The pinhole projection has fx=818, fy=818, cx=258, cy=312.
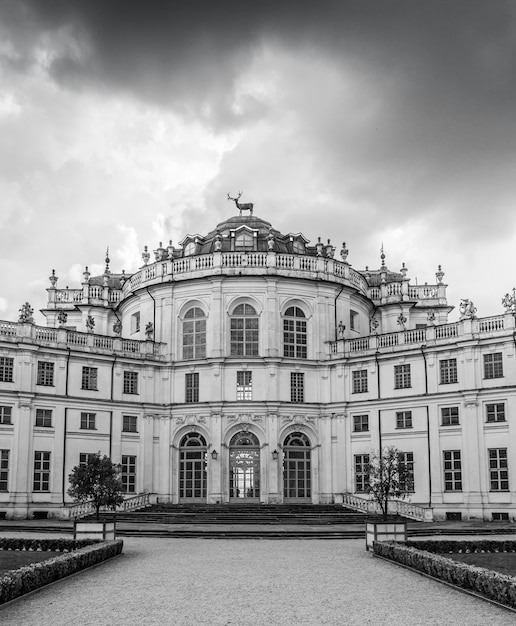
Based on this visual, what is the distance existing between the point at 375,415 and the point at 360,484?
15.8ft

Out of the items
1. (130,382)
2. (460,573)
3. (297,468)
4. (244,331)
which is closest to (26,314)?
(130,382)

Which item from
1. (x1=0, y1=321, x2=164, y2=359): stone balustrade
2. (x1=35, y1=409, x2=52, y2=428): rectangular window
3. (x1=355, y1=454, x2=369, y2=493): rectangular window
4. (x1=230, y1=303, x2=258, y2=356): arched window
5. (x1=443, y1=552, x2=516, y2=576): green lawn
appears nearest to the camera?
(x1=443, y1=552, x2=516, y2=576): green lawn

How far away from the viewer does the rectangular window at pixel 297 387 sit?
58216 millimetres

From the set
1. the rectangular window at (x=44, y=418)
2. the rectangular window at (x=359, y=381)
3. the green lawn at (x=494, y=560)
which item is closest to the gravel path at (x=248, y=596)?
the green lawn at (x=494, y=560)

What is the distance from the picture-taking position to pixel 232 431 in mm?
57156

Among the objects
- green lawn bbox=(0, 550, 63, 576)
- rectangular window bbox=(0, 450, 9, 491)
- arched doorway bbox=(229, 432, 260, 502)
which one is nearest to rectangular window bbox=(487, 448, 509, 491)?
arched doorway bbox=(229, 432, 260, 502)

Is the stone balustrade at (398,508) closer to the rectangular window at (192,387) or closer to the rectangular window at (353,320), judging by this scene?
the rectangular window at (192,387)

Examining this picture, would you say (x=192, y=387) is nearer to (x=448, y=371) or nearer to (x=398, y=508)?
(x=398, y=508)

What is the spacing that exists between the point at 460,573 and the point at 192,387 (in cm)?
3889

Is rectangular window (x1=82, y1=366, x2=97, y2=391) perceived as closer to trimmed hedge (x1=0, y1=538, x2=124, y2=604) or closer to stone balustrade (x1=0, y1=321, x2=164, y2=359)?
stone balustrade (x1=0, y1=321, x2=164, y2=359)

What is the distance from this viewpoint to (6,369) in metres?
50.3

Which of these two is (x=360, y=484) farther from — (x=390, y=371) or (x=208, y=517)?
(x=208, y=517)

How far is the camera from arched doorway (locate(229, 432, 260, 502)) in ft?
185

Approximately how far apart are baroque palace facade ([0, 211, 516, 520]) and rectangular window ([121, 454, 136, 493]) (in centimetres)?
11
